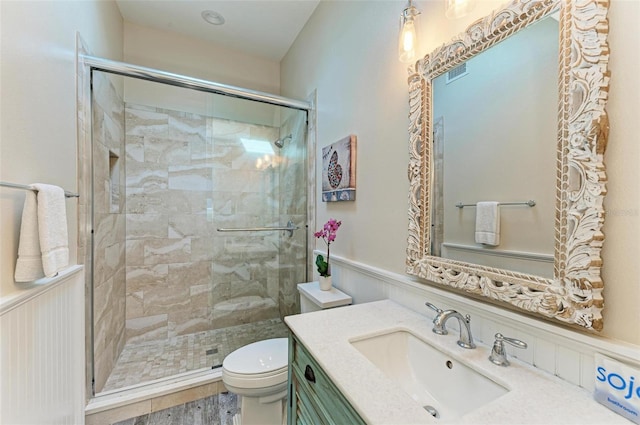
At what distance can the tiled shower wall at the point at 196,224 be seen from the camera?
2355 mm

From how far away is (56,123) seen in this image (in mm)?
1171

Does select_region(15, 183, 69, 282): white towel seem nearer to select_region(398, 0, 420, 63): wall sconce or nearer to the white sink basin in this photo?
the white sink basin

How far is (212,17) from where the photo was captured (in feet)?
7.11

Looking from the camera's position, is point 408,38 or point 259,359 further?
point 259,359

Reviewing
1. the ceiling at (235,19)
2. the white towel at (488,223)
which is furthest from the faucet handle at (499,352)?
the ceiling at (235,19)

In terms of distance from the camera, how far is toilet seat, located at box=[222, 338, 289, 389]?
1324 mm

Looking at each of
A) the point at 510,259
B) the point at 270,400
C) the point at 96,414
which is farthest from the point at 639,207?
the point at 96,414

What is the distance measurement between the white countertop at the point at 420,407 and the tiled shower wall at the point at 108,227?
5.04 feet

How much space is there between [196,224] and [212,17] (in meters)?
1.81

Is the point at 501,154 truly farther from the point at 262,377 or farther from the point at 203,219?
the point at 203,219

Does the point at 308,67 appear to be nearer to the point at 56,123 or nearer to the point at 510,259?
the point at 56,123

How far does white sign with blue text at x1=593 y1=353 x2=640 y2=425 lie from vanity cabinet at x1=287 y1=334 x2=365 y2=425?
54cm

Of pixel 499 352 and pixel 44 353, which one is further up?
pixel 499 352

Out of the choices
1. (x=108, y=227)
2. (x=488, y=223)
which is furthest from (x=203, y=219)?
(x=488, y=223)
